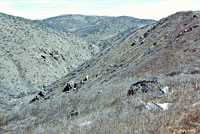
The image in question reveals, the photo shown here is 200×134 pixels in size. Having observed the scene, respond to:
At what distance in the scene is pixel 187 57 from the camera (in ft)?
48.3

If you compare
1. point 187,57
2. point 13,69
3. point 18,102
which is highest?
point 187,57

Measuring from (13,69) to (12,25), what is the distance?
46.1 feet

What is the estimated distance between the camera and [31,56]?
118 ft

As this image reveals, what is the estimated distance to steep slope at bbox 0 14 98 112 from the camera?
29955 millimetres

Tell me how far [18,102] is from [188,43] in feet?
61.4

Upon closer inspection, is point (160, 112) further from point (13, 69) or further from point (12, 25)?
point (12, 25)

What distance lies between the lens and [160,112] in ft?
17.7

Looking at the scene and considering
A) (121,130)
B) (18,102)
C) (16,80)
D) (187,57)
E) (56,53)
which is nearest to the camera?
(121,130)

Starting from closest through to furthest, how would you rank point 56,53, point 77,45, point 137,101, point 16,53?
point 137,101 → point 16,53 → point 56,53 → point 77,45

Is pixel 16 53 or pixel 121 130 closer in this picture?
pixel 121 130

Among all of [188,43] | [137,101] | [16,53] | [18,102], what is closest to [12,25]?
[16,53]

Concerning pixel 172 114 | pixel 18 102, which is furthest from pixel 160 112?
pixel 18 102

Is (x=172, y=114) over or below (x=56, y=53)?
over

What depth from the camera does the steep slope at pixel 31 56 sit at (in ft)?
98.3
